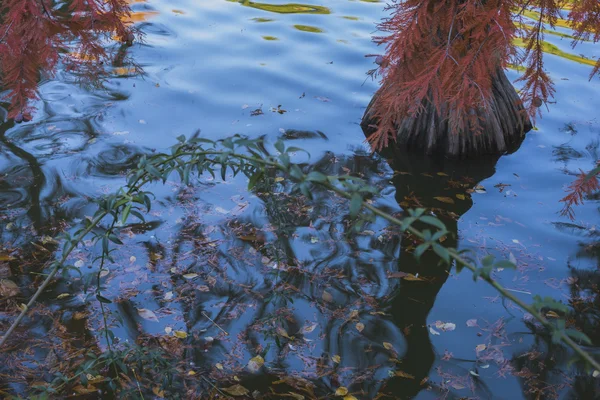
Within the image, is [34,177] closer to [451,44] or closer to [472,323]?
[451,44]

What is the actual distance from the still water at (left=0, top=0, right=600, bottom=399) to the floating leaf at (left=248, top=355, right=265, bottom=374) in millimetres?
39

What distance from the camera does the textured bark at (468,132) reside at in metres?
4.52

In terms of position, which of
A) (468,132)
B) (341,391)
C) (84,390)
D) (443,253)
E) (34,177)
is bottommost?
(84,390)

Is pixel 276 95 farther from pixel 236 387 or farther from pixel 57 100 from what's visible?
pixel 236 387

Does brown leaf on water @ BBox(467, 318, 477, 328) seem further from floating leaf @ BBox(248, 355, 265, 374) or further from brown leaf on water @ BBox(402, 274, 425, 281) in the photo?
floating leaf @ BBox(248, 355, 265, 374)

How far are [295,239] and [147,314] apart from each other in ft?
3.36

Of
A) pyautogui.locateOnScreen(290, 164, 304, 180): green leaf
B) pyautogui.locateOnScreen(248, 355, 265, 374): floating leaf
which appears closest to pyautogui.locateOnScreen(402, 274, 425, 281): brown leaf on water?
pyautogui.locateOnScreen(248, 355, 265, 374): floating leaf

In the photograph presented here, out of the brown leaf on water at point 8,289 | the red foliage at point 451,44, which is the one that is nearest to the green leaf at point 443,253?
the red foliage at point 451,44

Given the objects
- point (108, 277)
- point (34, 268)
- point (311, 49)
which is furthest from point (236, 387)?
point (311, 49)

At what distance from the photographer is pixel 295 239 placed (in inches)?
142

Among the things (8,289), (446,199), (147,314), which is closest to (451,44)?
(446,199)

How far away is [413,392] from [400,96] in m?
1.40

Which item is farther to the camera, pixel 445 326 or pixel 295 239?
pixel 295 239

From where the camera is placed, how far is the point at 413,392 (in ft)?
8.84
